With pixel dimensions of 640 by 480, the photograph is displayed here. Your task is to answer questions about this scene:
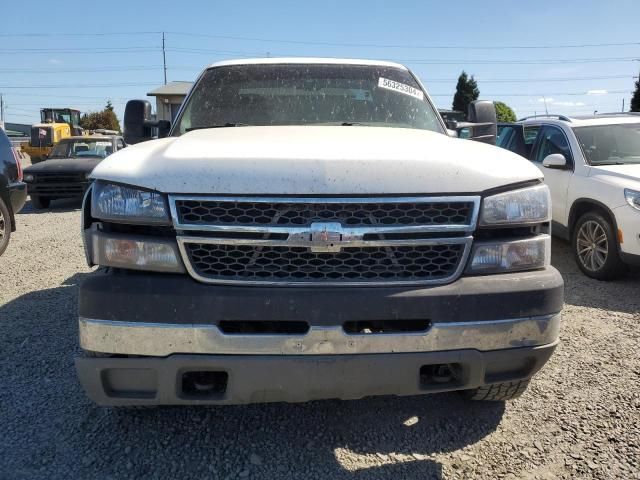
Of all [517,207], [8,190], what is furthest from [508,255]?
[8,190]

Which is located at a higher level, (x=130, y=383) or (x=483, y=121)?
(x=483, y=121)

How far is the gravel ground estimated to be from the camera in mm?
2453

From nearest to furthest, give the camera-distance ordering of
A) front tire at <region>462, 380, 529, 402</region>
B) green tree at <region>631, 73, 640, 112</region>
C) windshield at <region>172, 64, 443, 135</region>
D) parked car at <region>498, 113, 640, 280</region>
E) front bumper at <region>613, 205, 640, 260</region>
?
front tire at <region>462, 380, 529, 402</region> < windshield at <region>172, 64, 443, 135</region> < front bumper at <region>613, 205, 640, 260</region> < parked car at <region>498, 113, 640, 280</region> < green tree at <region>631, 73, 640, 112</region>

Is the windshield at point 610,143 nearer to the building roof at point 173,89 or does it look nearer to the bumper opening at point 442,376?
the bumper opening at point 442,376

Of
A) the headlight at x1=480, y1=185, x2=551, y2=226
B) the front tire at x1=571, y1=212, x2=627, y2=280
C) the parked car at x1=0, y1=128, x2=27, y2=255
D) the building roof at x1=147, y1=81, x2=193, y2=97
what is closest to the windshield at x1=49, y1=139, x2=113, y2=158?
the parked car at x1=0, y1=128, x2=27, y2=255

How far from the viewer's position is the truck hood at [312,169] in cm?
211

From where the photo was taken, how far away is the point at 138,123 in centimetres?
391

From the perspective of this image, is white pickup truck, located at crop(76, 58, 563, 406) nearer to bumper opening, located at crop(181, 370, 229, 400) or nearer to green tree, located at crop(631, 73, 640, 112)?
bumper opening, located at crop(181, 370, 229, 400)

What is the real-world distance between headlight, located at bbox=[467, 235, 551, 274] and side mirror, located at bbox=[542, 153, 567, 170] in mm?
4411

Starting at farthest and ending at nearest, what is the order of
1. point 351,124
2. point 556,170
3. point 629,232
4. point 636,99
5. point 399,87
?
point 636,99 → point 556,170 → point 629,232 → point 399,87 → point 351,124

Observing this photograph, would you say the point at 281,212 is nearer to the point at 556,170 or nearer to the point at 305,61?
the point at 305,61

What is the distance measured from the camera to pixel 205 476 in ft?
7.83

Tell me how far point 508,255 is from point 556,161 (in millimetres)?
4577

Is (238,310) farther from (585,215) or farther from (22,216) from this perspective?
(22,216)
